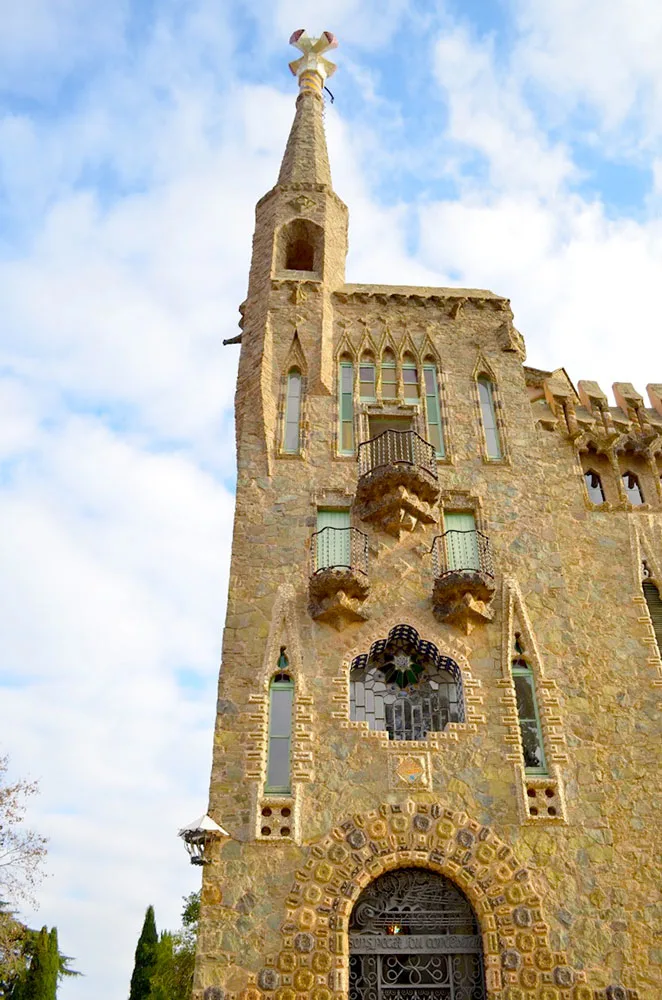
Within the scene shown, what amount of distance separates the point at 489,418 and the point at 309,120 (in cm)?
1258

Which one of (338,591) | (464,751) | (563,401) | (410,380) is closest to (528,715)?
(464,751)

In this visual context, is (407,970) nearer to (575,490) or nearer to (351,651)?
(351,651)

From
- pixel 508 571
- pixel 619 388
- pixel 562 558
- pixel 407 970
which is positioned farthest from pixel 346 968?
pixel 619 388

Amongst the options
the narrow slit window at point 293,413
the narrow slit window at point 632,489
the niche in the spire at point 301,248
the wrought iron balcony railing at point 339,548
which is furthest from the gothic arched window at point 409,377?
the narrow slit window at point 632,489

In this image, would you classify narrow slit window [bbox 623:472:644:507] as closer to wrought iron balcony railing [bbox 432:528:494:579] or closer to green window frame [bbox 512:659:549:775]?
wrought iron balcony railing [bbox 432:528:494:579]

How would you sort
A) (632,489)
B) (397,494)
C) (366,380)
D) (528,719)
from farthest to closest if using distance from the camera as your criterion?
(632,489)
(366,380)
(397,494)
(528,719)

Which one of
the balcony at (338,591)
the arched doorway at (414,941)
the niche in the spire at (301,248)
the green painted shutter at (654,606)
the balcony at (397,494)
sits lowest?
the arched doorway at (414,941)

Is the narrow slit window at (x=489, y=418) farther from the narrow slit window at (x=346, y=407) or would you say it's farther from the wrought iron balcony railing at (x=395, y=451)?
the narrow slit window at (x=346, y=407)

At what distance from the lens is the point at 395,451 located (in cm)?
1842

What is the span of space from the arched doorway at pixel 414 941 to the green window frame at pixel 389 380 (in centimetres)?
1052

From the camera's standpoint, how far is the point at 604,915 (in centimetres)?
1362

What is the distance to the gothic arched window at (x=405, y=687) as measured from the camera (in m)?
15.6

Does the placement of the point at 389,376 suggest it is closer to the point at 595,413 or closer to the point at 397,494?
the point at 397,494

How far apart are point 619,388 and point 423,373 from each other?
595cm
